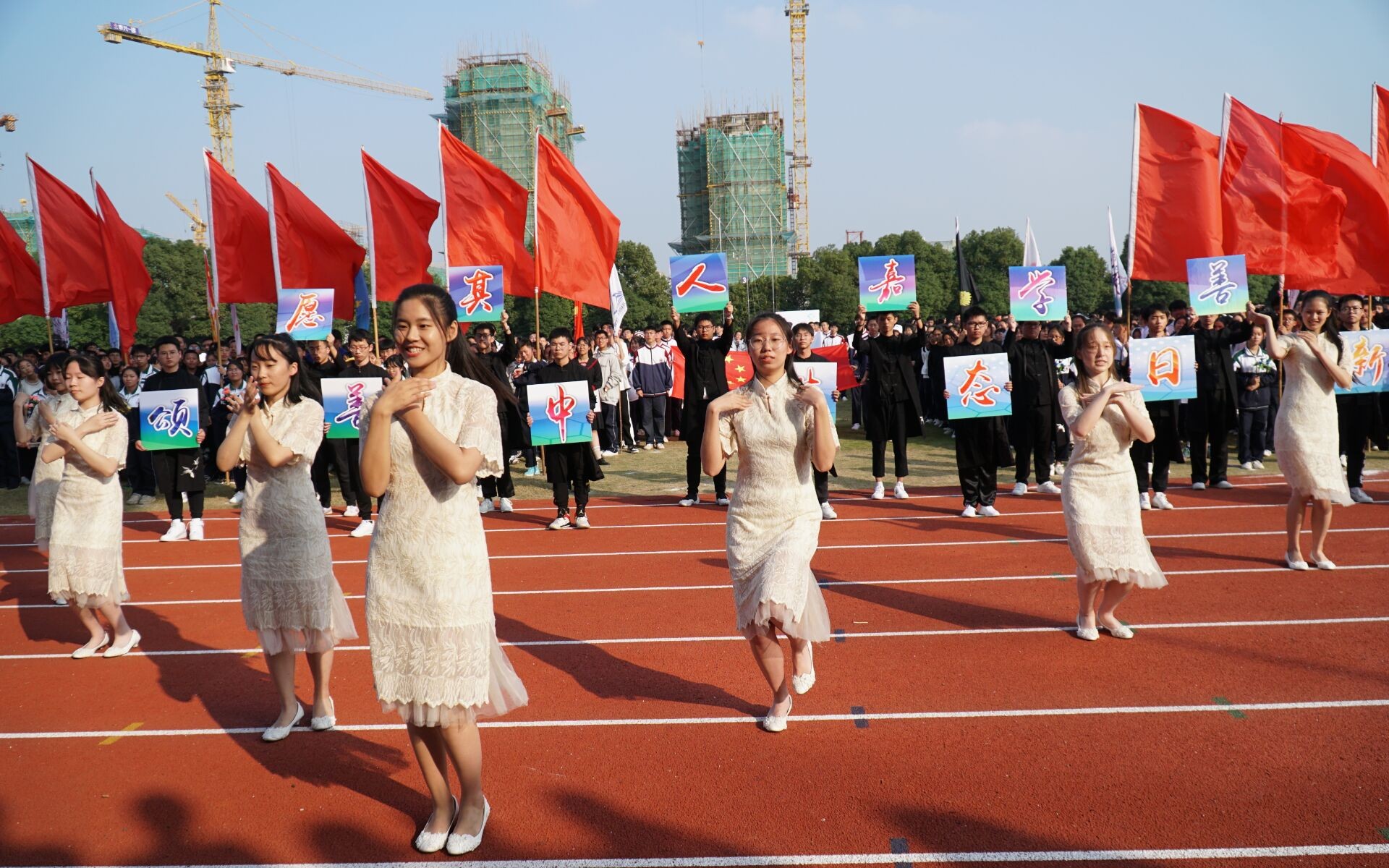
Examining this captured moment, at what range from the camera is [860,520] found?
Answer: 10141 mm

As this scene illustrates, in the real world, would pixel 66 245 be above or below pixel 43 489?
above

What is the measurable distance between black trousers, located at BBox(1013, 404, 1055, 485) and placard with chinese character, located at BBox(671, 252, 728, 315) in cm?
389

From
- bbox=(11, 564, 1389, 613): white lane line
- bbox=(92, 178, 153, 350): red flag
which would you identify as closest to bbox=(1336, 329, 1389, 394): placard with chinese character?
bbox=(11, 564, 1389, 613): white lane line

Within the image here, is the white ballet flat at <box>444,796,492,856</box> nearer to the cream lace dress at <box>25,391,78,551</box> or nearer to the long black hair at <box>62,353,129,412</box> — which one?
the long black hair at <box>62,353,129,412</box>

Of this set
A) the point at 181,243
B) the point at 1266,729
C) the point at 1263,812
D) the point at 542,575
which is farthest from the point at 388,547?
the point at 181,243

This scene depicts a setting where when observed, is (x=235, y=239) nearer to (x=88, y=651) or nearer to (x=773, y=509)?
(x=88, y=651)

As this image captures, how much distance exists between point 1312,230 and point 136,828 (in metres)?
10.8

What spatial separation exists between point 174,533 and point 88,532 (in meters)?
4.81

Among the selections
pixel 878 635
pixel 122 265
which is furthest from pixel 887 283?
pixel 122 265

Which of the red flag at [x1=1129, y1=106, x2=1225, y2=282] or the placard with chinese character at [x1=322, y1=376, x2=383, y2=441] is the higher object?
the red flag at [x1=1129, y1=106, x2=1225, y2=282]

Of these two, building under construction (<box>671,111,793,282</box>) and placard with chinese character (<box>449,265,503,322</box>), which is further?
building under construction (<box>671,111,793,282</box>)

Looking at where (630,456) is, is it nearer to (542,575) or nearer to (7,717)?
(542,575)

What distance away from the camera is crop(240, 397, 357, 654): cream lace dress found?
4672 millimetres

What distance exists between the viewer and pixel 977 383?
32.6 ft
